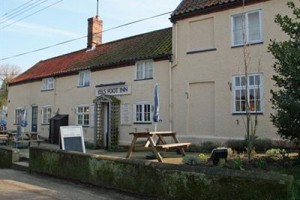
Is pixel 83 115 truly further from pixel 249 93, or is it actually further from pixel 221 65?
pixel 249 93

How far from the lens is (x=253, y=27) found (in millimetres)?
16172

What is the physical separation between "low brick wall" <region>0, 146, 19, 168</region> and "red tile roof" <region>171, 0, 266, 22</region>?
965 centimetres

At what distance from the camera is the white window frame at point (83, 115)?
24.3m

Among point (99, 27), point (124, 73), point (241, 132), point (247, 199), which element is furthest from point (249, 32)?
point (99, 27)

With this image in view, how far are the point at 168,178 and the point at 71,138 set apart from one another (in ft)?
20.8

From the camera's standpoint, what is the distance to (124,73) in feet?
71.4

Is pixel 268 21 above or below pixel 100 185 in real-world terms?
above

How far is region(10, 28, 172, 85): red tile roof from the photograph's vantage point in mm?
20703

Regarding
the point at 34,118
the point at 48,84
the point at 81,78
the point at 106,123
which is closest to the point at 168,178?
the point at 106,123

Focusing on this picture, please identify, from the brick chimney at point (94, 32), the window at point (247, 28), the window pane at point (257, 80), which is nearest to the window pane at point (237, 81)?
the window pane at point (257, 80)

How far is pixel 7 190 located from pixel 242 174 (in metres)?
6.27

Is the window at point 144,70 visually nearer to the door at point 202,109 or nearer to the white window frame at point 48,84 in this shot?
the door at point 202,109

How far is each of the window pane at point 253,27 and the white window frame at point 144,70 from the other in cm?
575

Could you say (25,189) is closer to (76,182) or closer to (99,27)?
(76,182)
